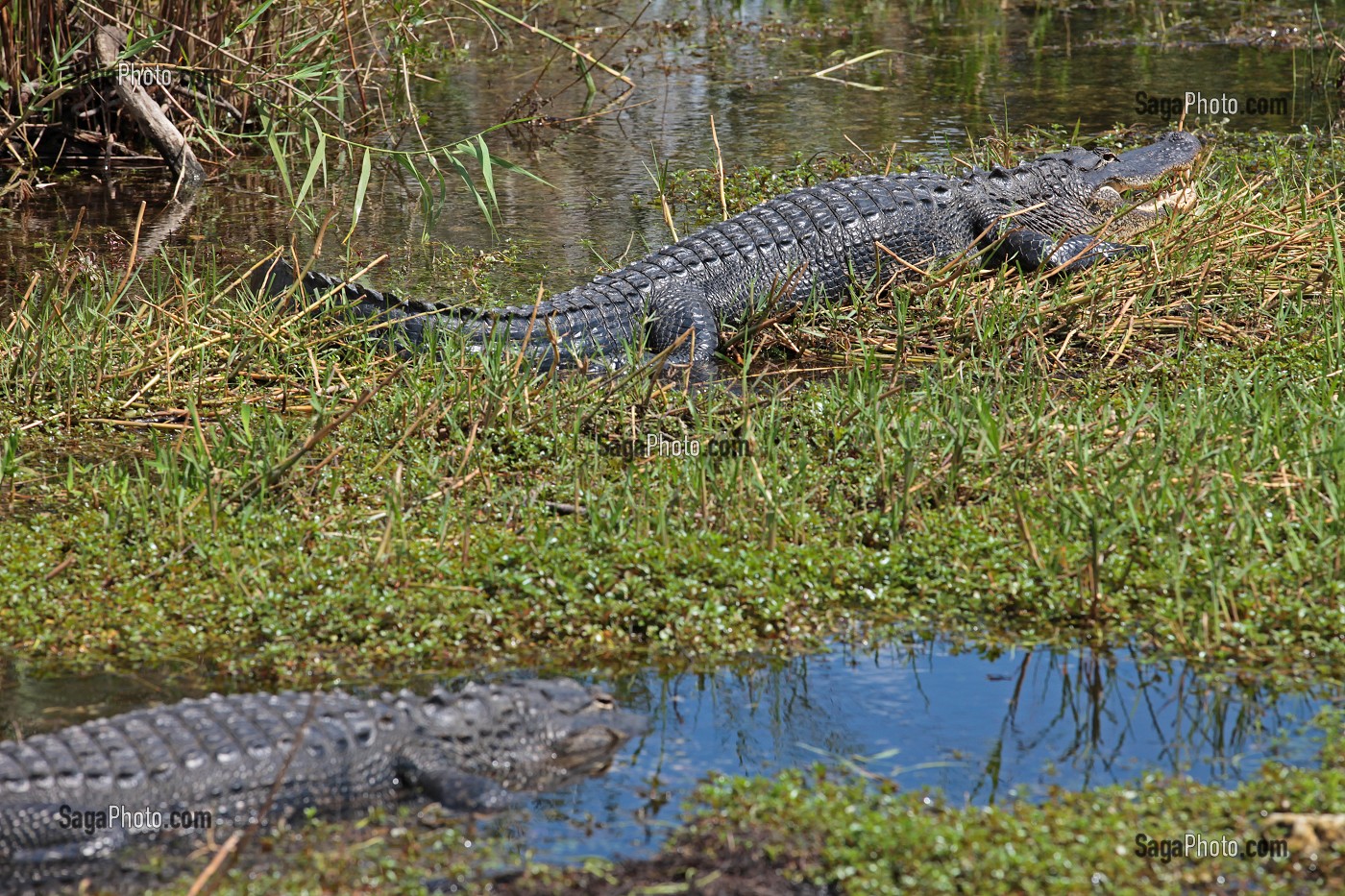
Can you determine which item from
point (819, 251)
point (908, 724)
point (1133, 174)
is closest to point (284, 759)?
point (908, 724)

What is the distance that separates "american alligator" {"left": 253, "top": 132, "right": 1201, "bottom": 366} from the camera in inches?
223

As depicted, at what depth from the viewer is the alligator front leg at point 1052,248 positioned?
6.44 m

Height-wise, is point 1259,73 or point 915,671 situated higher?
point 1259,73

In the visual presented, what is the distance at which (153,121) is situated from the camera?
27.3 ft

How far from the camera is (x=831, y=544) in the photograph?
13.4 feet

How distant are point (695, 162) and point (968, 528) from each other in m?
5.38

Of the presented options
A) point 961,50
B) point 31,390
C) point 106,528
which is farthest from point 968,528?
point 961,50

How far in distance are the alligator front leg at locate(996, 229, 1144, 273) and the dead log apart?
4631 millimetres

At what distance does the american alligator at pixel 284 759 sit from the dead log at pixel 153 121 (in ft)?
18.7

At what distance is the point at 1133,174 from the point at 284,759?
18.6 feet

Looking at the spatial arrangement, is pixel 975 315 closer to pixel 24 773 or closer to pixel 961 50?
pixel 24 773
